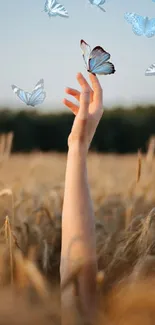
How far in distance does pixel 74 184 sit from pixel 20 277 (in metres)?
0.22

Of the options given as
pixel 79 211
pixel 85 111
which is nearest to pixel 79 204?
pixel 79 211

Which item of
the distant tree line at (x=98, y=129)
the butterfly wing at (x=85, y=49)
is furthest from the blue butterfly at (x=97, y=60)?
the distant tree line at (x=98, y=129)

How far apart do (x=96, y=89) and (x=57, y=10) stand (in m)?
0.16

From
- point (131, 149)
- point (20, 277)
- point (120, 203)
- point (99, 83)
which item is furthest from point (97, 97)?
point (131, 149)

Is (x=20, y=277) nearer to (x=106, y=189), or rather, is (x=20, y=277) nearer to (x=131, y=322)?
(x=131, y=322)

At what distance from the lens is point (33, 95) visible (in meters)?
1.03

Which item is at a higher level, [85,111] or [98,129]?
[85,111]

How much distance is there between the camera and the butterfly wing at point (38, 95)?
3.30ft

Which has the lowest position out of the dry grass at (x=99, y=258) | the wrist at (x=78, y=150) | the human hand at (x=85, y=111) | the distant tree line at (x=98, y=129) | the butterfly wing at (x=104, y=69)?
the distant tree line at (x=98, y=129)

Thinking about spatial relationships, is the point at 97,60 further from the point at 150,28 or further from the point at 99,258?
the point at 99,258

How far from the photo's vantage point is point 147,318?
1.55 feet

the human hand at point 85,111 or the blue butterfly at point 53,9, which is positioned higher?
the blue butterfly at point 53,9

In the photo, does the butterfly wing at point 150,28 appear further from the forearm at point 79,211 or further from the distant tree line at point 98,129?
the distant tree line at point 98,129

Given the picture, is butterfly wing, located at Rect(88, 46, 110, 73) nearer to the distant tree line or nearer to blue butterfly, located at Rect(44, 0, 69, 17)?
blue butterfly, located at Rect(44, 0, 69, 17)
